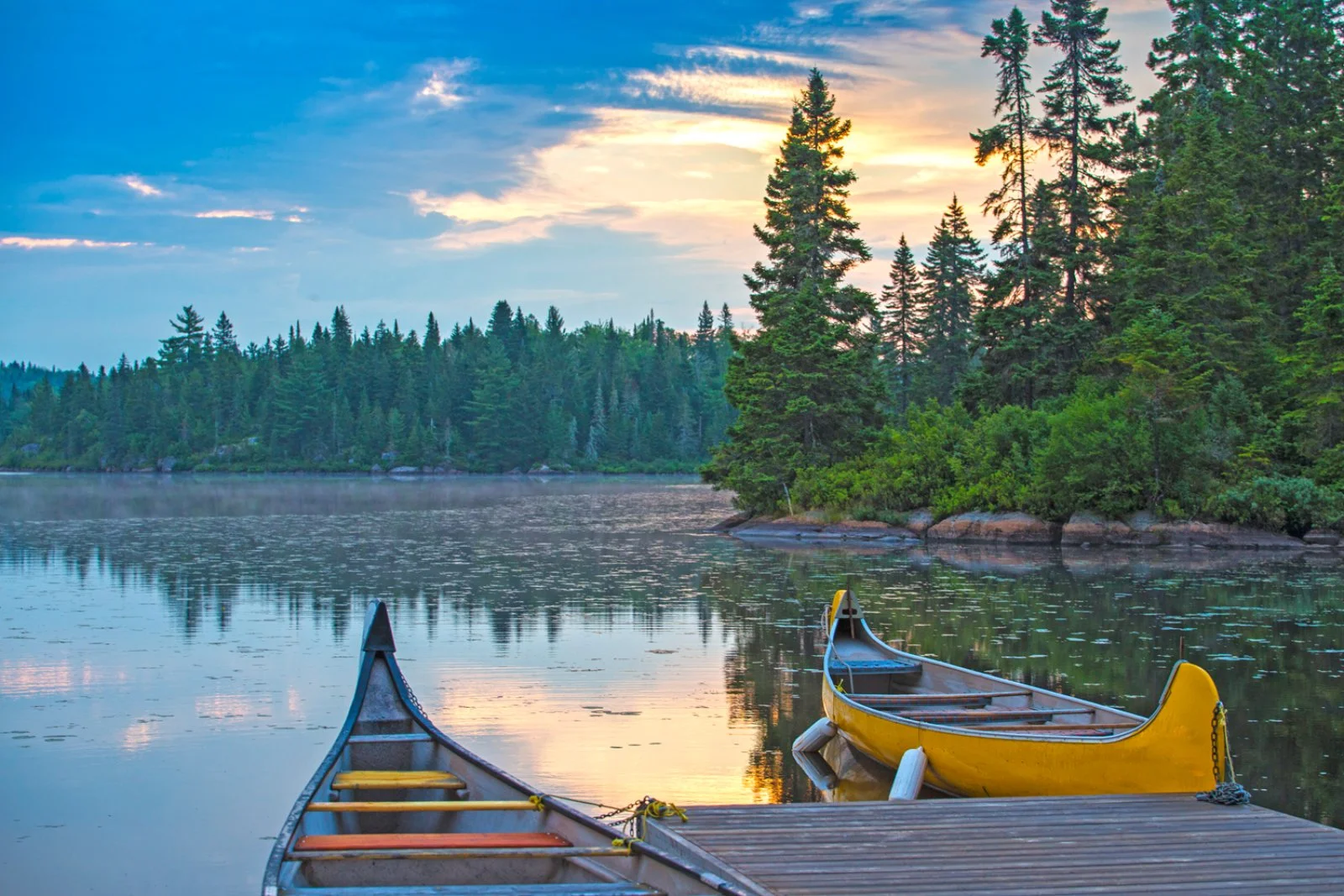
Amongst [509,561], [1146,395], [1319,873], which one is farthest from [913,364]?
[1319,873]

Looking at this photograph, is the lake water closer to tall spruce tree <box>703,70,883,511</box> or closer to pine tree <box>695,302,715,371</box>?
tall spruce tree <box>703,70,883,511</box>

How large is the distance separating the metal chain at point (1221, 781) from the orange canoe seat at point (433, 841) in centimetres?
509

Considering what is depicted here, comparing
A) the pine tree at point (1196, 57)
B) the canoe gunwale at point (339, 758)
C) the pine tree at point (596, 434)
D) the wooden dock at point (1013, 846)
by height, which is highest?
the pine tree at point (1196, 57)

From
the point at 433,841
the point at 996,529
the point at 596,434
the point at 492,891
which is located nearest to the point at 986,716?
the point at 433,841

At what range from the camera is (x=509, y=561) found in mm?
37312

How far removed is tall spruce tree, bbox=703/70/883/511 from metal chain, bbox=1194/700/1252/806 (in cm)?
4101

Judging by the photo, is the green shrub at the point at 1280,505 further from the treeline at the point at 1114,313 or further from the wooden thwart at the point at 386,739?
the wooden thwart at the point at 386,739

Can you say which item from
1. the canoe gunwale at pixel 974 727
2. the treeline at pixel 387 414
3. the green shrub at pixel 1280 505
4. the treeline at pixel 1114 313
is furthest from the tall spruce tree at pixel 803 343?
the treeline at pixel 387 414

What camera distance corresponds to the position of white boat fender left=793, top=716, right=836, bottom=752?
14352 mm

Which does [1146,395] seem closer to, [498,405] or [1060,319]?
[1060,319]

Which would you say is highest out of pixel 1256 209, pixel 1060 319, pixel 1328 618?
pixel 1256 209

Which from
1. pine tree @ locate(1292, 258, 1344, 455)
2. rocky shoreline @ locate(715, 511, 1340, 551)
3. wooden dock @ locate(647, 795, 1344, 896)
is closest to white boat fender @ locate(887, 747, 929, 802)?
wooden dock @ locate(647, 795, 1344, 896)

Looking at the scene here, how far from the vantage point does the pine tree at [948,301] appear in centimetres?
7900

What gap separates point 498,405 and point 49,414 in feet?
→ 215
